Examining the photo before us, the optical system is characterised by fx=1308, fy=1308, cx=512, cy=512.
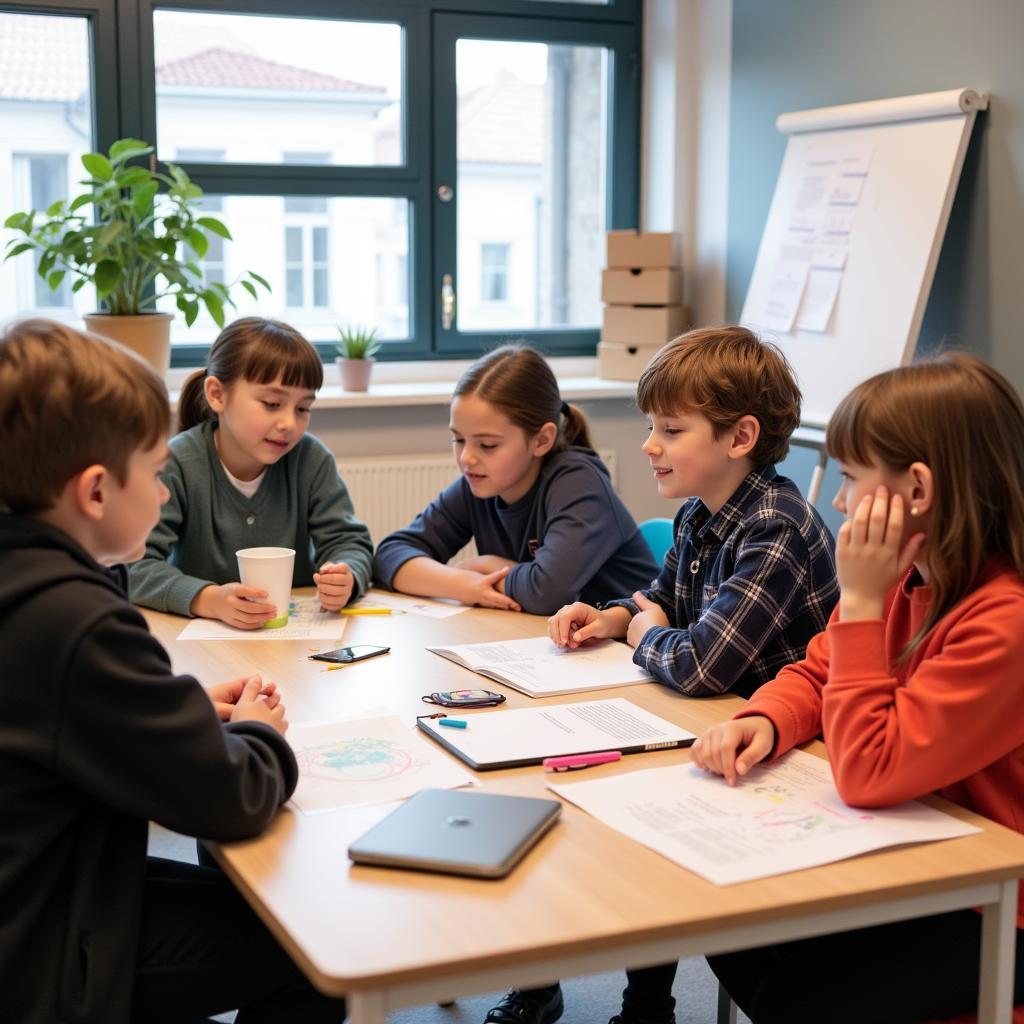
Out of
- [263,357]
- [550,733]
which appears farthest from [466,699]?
[263,357]

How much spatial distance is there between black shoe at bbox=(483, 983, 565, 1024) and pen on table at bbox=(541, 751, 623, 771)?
81 cm

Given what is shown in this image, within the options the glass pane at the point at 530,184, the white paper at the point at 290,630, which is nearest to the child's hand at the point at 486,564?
the white paper at the point at 290,630

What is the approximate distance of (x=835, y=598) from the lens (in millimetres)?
1850

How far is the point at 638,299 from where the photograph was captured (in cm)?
450

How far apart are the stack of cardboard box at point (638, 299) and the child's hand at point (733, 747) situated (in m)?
3.07

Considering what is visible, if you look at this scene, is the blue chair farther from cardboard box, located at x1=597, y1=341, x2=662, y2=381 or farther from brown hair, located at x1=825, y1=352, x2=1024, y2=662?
cardboard box, located at x1=597, y1=341, x2=662, y2=381

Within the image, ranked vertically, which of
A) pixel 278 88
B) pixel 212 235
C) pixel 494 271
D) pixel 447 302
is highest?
pixel 278 88

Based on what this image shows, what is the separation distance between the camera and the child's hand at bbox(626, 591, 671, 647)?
1.98 metres

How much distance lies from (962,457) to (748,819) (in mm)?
456

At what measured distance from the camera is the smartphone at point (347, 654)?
6.23ft

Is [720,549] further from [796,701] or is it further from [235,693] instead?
[235,693]

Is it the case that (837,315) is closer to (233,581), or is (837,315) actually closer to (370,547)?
(370,547)

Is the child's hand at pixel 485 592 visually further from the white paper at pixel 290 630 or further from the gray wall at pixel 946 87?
the gray wall at pixel 946 87

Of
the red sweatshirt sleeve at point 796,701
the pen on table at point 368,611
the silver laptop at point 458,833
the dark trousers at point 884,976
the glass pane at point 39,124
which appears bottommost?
the dark trousers at point 884,976
